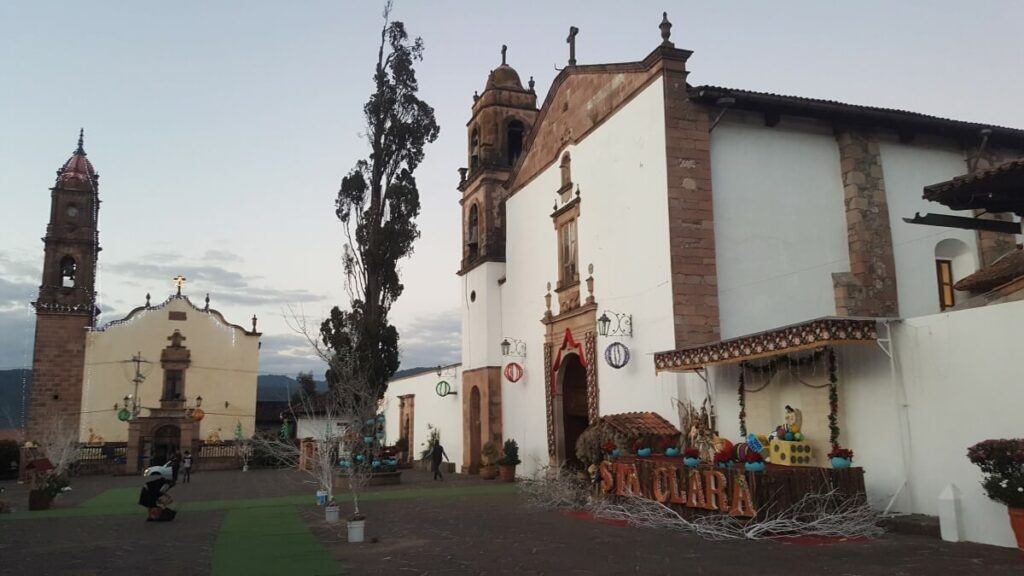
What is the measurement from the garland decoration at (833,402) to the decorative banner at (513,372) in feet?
41.3

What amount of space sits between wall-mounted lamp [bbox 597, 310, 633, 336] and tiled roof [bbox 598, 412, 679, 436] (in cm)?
213

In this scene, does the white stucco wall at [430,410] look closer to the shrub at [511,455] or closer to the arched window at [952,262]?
the shrub at [511,455]

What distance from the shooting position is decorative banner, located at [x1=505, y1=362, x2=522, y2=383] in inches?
950

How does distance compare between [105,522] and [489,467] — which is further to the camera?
[489,467]

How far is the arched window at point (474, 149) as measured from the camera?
95.7 ft

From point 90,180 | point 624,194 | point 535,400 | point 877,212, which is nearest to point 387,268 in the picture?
point 535,400

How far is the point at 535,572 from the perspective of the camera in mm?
8938

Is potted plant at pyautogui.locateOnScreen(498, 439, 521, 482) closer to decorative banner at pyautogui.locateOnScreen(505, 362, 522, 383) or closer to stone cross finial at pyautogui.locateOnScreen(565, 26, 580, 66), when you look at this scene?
decorative banner at pyautogui.locateOnScreen(505, 362, 522, 383)

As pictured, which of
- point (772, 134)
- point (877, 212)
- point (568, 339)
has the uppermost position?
point (772, 134)

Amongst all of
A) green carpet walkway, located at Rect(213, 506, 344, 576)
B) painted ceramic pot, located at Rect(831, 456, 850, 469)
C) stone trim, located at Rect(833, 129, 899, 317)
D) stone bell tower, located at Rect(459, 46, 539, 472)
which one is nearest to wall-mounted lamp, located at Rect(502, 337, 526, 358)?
stone bell tower, located at Rect(459, 46, 539, 472)

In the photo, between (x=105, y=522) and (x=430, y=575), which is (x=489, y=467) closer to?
(x=105, y=522)

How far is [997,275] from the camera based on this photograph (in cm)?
1386

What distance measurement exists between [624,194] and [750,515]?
30.5 feet

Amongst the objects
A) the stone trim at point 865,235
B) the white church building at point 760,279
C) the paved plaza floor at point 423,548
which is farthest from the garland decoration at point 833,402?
the stone trim at point 865,235
